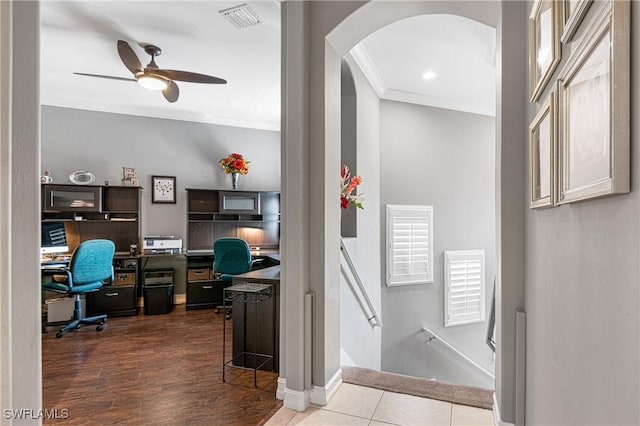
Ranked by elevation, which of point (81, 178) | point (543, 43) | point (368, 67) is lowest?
point (81, 178)

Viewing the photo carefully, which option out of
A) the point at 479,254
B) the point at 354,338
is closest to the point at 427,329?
the point at 479,254

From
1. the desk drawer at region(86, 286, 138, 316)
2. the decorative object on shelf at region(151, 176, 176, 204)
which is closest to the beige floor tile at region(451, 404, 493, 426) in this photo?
the desk drawer at region(86, 286, 138, 316)

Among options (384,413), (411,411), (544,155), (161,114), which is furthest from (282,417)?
(161,114)

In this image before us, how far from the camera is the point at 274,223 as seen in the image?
6.25m

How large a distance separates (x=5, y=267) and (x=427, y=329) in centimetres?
463

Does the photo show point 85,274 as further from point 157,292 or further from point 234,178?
point 234,178

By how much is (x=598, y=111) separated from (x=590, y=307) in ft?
1.67

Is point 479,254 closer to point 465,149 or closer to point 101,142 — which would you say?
point 465,149

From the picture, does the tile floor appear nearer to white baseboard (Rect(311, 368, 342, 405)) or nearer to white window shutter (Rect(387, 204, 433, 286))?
white baseboard (Rect(311, 368, 342, 405))

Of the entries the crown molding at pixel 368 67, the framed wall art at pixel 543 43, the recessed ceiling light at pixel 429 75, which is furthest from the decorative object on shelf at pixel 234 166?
the framed wall art at pixel 543 43

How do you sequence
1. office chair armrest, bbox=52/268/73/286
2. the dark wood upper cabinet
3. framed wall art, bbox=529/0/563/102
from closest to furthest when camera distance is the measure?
framed wall art, bbox=529/0/563/102 → office chair armrest, bbox=52/268/73/286 → the dark wood upper cabinet

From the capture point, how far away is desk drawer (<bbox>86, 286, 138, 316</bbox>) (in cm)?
465

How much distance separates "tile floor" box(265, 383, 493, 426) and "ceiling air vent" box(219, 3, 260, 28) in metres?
3.06

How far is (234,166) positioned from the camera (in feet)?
18.8
